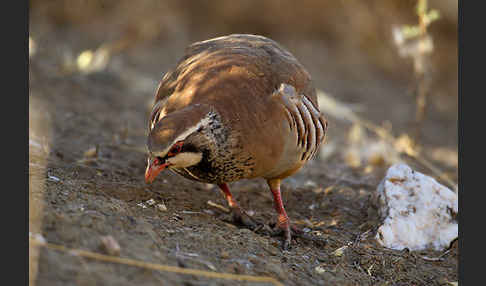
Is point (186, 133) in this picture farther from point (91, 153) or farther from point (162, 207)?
point (91, 153)

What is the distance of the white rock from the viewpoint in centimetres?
448

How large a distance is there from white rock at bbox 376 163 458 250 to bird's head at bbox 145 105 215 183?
1.65m

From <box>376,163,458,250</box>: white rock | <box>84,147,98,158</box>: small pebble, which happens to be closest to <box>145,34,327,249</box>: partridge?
<box>376,163,458,250</box>: white rock

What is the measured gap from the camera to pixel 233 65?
405 cm

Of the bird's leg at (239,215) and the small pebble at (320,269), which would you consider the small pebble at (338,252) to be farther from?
the bird's leg at (239,215)

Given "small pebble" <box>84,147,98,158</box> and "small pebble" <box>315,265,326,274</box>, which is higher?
"small pebble" <box>84,147,98,158</box>

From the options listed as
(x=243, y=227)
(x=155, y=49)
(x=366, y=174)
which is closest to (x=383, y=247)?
(x=243, y=227)

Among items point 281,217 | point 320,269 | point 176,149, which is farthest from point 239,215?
point 176,149

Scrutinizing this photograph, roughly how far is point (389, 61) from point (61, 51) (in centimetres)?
599

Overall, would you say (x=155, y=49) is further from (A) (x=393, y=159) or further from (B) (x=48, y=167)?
(B) (x=48, y=167)

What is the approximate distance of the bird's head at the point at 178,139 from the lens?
137 inches

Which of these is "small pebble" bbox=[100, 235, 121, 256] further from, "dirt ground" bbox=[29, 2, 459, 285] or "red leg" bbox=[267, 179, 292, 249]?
"red leg" bbox=[267, 179, 292, 249]

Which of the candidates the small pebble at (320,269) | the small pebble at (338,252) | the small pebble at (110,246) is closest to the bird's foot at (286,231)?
the small pebble at (338,252)

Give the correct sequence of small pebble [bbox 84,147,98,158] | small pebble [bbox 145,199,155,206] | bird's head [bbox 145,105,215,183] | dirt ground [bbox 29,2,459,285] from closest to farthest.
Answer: dirt ground [bbox 29,2,459,285]
bird's head [bbox 145,105,215,183]
small pebble [bbox 145,199,155,206]
small pebble [bbox 84,147,98,158]
